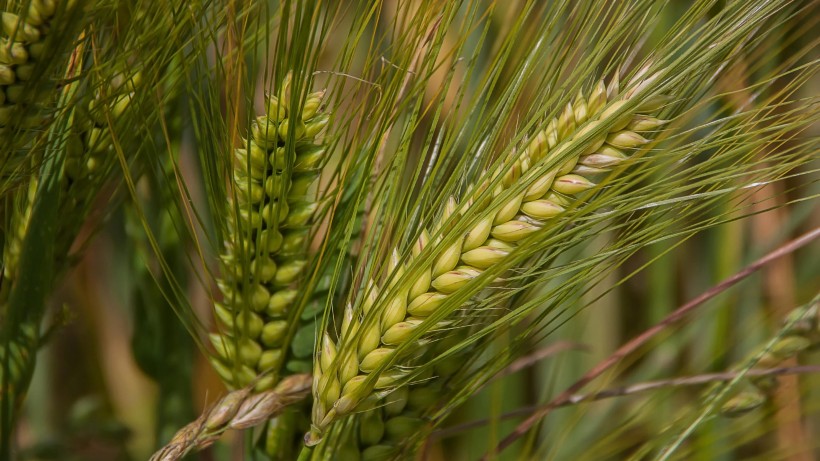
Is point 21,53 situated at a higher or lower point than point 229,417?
higher

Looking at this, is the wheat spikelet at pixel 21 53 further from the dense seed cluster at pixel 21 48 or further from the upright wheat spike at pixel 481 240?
the upright wheat spike at pixel 481 240

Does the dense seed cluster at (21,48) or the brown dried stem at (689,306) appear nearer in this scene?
the dense seed cluster at (21,48)

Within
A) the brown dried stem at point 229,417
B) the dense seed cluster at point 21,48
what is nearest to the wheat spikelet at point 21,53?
the dense seed cluster at point 21,48

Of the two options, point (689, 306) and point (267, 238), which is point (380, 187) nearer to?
point (267, 238)

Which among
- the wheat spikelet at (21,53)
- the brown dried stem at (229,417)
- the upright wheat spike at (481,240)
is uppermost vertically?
the wheat spikelet at (21,53)

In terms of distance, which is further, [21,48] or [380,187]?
[380,187]

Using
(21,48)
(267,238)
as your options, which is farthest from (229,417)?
(21,48)
